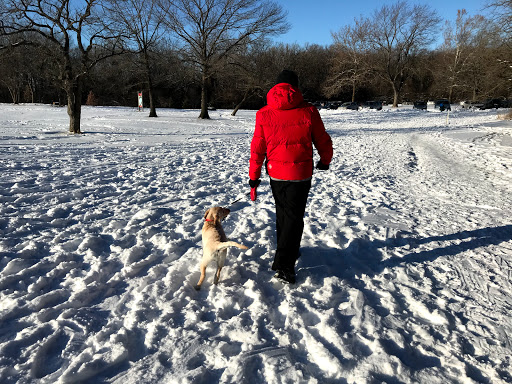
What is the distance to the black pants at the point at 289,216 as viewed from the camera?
2.95 meters

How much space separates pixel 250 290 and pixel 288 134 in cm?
145

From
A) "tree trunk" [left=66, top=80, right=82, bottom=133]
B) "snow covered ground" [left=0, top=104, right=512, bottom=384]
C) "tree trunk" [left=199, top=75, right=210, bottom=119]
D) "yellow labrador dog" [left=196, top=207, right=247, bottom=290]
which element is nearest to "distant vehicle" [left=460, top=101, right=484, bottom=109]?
"tree trunk" [left=199, top=75, right=210, bottom=119]

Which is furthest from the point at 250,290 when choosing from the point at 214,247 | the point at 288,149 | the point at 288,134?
the point at 288,134

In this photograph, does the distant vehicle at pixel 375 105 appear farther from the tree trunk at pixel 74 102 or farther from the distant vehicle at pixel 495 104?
the tree trunk at pixel 74 102

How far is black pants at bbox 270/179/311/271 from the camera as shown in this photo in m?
2.95

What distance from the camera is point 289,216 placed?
119 inches

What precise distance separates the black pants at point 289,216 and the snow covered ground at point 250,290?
28cm

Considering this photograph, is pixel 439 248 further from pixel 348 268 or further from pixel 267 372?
pixel 267 372

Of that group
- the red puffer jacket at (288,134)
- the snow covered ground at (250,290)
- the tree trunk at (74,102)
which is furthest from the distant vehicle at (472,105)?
the red puffer jacket at (288,134)

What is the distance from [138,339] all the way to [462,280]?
302 cm

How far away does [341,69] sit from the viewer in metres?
43.4

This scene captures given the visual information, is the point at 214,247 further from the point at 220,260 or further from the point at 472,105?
the point at 472,105

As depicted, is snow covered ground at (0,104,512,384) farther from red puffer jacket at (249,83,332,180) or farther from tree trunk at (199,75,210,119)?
tree trunk at (199,75,210,119)

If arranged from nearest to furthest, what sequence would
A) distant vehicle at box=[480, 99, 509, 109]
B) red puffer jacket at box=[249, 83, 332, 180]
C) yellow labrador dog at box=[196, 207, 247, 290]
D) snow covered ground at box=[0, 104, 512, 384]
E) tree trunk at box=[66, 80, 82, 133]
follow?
snow covered ground at box=[0, 104, 512, 384]
red puffer jacket at box=[249, 83, 332, 180]
yellow labrador dog at box=[196, 207, 247, 290]
tree trunk at box=[66, 80, 82, 133]
distant vehicle at box=[480, 99, 509, 109]
